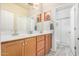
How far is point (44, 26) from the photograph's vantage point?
5.48 ft

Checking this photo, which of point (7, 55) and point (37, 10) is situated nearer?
point (7, 55)

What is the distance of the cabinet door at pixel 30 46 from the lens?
63.3 inches

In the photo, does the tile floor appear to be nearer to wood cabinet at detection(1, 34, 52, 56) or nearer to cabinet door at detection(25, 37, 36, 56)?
wood cabinet at detection(1, 34, 52, 56)

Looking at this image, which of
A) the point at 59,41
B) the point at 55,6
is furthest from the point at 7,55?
the point at 55,6

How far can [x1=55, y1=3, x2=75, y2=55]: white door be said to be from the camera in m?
1.61

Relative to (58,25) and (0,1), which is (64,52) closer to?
(58,25)

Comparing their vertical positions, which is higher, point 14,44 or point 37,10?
point 37,10

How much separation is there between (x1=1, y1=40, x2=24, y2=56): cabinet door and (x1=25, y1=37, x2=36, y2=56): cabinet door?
Answer: 76 mm

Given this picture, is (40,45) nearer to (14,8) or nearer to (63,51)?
(63,51)

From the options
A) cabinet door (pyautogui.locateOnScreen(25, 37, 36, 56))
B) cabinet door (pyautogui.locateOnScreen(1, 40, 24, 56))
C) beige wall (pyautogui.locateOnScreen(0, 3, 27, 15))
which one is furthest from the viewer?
cabinet door (pyautogui.locateOnScreen(25, 37, 36, 56))

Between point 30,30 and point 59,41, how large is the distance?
479 mm

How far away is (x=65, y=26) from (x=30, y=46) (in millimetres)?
616

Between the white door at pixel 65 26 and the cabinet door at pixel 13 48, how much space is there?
58cm

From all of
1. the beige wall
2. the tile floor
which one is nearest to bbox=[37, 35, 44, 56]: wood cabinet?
the tile floor
